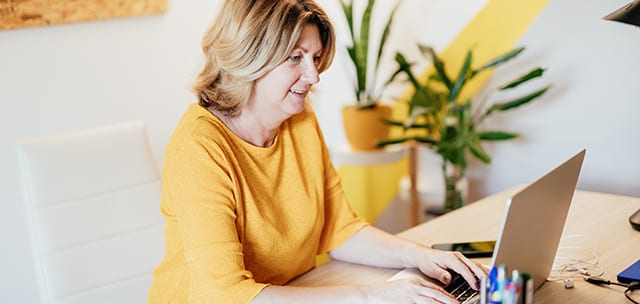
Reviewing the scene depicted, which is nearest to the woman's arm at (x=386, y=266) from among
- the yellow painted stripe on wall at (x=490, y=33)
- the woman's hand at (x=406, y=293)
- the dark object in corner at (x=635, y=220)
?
the woman's hand at (x=406, y=293)

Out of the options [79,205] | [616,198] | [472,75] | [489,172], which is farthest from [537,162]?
[79,205]

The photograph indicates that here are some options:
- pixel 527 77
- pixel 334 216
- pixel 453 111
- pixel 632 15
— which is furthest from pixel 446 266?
pixel 453 111

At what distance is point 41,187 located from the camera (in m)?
1.85

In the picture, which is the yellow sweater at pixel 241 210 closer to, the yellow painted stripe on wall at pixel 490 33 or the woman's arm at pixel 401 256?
the woman's arm at pixel 401 256

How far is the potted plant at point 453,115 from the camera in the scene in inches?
113

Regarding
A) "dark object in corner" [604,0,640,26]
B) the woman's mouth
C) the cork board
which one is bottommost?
the woman's mouth

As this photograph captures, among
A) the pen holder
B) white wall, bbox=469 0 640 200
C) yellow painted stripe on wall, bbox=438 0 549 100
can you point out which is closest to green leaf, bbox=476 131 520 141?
white wall, bbox=469 0 640 200

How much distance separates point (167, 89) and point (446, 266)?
1.44 m

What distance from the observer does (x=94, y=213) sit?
1.91m

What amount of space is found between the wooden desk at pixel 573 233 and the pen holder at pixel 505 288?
43cm

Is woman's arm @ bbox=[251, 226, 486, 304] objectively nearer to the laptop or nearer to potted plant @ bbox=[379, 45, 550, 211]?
the laptop

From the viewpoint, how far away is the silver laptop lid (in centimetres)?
134

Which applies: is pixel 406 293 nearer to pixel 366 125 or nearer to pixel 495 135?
pixel 495 135

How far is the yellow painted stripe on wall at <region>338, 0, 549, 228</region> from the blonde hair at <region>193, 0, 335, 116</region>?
1410mm
